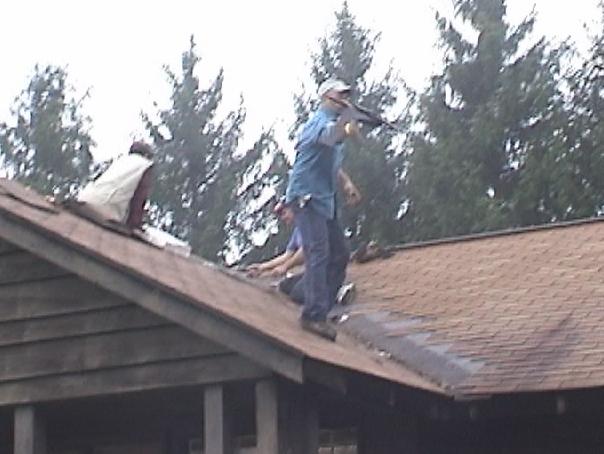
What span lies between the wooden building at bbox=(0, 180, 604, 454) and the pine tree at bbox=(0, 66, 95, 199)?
2526 cm

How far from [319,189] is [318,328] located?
3.13 ft

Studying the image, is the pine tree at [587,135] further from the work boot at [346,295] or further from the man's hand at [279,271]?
the work boot at [346,295]

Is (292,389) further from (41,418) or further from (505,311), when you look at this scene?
(505,311)

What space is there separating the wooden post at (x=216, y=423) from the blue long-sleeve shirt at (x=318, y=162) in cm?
172

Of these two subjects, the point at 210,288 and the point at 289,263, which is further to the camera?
the point at 289,263

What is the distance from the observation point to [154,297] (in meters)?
8.71

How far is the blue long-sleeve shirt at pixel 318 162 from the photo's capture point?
9.74 m

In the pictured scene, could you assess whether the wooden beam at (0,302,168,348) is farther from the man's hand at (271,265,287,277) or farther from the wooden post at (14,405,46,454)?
the man's hand at (271,265,287,277)

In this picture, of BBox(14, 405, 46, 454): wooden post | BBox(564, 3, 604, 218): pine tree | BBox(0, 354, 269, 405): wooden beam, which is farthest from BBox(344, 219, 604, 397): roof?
BBox(564, 3, 604, 218): pine tree

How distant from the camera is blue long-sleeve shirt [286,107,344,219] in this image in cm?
974

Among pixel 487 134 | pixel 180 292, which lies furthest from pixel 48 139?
pixel 180 292

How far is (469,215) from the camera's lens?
27.9 meters

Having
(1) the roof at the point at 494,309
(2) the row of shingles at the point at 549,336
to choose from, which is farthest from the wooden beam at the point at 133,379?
(2) the row of shingles at the point at 549,336

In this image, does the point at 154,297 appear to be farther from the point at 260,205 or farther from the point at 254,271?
the point at 260,205
